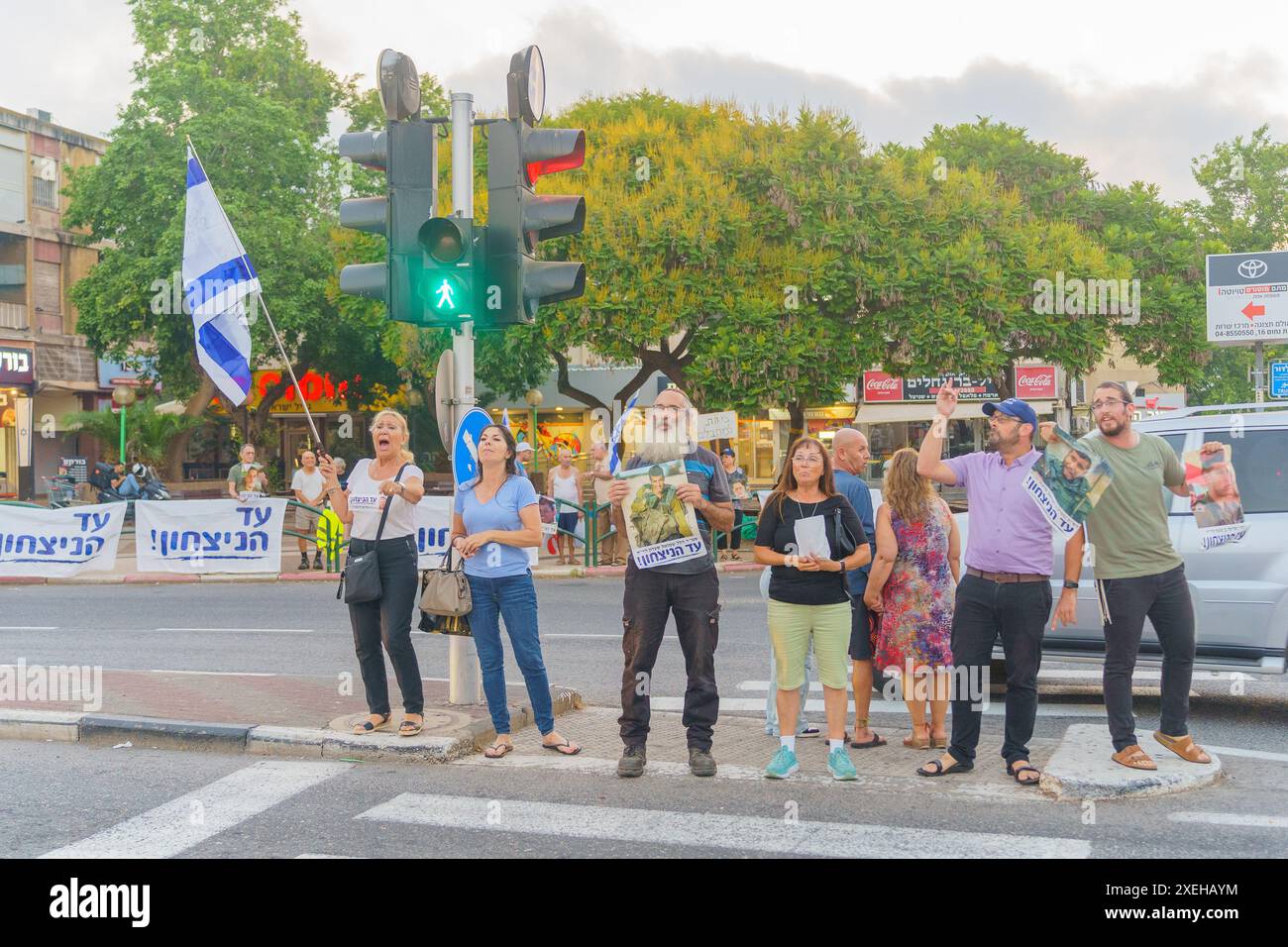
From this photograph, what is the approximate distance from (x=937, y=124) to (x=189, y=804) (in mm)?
37085

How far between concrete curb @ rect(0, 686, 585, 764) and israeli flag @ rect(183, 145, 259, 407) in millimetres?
7363

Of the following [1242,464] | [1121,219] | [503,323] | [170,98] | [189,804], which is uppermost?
[170,98]

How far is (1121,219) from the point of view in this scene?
34531mm

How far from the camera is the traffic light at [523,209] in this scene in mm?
7523

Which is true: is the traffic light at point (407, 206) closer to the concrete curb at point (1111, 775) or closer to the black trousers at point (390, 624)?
the black trousers at point (390, 624)

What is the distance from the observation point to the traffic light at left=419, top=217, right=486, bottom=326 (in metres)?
7.40

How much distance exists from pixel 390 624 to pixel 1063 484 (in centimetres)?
375

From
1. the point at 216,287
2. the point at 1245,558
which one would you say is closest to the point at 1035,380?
the point at 216,287

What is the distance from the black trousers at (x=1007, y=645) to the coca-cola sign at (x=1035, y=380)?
121ft

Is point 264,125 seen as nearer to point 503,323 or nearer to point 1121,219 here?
point 1121,219

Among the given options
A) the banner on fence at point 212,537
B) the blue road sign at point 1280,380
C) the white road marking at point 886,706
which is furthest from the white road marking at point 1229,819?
the blue road sign at point 1280,380

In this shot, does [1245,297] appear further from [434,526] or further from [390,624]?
[390,624]
